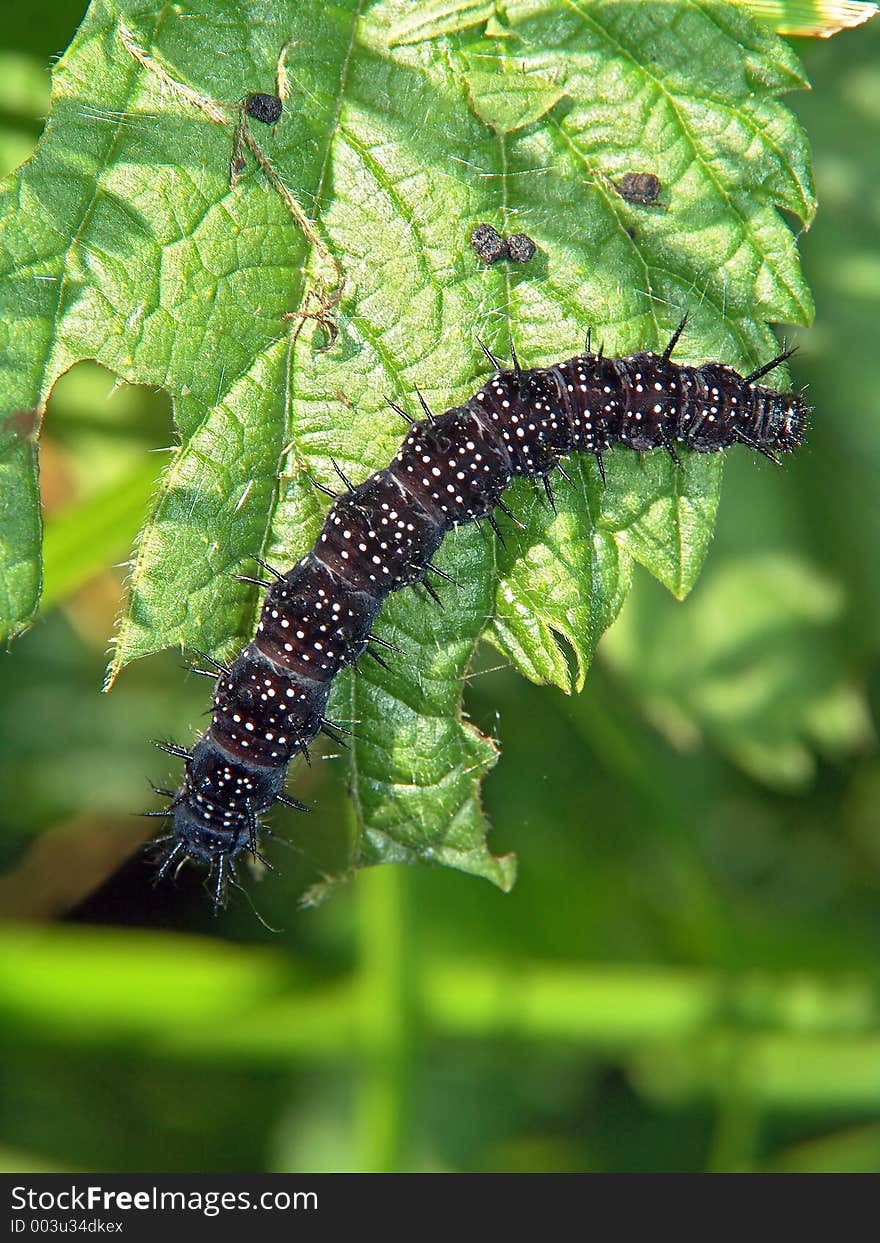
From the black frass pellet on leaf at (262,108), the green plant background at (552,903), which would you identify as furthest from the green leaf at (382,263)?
the green plant background at (552,903)

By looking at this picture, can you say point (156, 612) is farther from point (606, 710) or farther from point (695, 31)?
point (695, 31)

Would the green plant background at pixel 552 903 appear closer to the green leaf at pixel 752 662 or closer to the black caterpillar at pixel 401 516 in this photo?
the green leaf at pixel 752 662

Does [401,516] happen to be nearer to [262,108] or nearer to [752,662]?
[262,108]

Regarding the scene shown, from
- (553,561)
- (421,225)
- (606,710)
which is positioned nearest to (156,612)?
(553,561)

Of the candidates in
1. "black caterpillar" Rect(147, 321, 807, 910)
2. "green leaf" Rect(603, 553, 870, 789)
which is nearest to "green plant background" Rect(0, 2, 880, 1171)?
"green leaf" Rect(603, 553, 870, 789)

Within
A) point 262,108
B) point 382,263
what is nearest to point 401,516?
point 382,263

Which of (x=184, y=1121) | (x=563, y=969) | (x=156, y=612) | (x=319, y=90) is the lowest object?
(x=184, y=1121)
